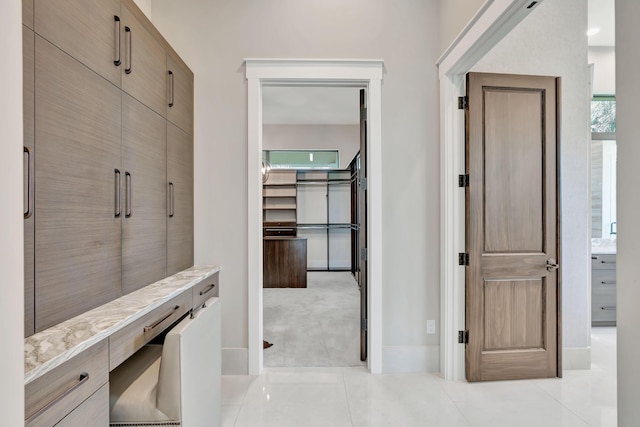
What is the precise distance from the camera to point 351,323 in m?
3.76

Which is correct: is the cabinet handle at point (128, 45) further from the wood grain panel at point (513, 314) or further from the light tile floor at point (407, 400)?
the wood grain panel at point (513, 314)

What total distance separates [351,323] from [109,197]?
3.01m

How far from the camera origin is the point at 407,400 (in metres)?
2.15

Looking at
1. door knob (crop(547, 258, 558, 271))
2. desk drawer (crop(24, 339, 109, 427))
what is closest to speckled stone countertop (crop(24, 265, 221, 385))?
desk drawer (crop(24, 339, 109, 427))

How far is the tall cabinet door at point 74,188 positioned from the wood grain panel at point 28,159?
0.07 feet

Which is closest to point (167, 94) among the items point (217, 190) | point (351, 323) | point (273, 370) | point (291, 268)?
point (217, 190)

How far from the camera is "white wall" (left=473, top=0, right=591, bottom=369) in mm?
2551

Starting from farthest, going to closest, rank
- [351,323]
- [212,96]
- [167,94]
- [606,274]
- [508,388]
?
[351,323], [606,274], [212,96], [508,388], [167,94]

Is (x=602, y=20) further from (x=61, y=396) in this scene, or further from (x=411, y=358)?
(x=61, y=396)

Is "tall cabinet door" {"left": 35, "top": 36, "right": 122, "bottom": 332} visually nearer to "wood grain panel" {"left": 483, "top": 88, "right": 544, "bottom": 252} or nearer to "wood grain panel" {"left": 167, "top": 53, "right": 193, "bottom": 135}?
"wood grain panel" {"left": 167, "top": 53, "right": 193, "bottom": 135}

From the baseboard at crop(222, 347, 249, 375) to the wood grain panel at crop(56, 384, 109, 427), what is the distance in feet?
4.75

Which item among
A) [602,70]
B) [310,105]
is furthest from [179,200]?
[602,70]
